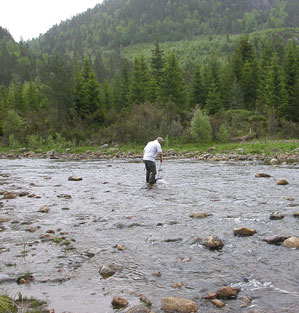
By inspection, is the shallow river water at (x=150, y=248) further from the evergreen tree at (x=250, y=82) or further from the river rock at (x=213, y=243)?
the evergreen tree at (x=250, y=82)

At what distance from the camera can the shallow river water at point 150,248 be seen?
5.19 meters

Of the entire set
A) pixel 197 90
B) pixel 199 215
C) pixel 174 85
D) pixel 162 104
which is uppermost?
pixel 174 85

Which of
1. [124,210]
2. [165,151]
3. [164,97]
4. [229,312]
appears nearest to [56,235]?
[124,210]

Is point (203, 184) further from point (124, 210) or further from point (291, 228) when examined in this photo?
point (291, 228)

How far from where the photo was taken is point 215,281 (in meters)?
5.50

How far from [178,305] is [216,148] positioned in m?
27.6

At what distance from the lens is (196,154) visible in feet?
98.9

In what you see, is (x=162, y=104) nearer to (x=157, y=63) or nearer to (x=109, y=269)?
(x=157, y=63)

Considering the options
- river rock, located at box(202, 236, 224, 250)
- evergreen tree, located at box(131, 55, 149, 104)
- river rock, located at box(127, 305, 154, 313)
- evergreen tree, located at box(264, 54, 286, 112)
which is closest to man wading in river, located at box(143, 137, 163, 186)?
river rock, located at box(202, 236, 224, 250)

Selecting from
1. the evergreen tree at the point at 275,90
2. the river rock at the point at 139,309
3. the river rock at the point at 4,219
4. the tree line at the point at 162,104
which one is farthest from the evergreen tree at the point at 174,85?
the river rock at the point at 139,309

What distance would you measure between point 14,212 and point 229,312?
797 centimetres

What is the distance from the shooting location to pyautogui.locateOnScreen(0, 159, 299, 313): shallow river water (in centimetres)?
519

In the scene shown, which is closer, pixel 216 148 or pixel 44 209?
pixel 44 209

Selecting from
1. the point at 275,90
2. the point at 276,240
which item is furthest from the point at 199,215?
the point at 275,90
